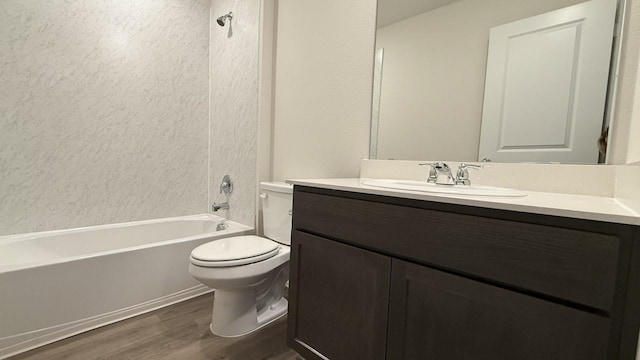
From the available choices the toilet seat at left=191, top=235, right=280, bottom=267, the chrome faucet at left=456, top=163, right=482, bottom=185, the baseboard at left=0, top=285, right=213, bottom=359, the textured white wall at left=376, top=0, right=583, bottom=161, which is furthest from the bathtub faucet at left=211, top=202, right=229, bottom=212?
the chrome faucet at left=456, top=163, right=482, bottom=185

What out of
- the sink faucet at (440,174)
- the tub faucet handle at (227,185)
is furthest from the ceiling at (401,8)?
the tub faucet handle at (227,185)

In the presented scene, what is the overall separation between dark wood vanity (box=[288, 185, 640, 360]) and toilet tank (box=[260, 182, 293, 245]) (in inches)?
19.9

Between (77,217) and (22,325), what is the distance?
83cm

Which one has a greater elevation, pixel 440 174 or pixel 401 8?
pixel 401 8

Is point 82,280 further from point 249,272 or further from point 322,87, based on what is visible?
point 322,87

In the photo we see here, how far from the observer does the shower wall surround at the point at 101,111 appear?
1.71m

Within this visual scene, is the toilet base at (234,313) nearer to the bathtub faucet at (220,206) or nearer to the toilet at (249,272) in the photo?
the toilet at (249,272)

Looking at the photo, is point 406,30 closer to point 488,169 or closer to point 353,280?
point 488,169

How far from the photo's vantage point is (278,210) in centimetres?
172

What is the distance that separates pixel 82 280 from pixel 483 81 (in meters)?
2.18

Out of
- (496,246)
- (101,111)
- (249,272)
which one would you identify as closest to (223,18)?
(101,111)

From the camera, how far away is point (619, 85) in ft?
2.91

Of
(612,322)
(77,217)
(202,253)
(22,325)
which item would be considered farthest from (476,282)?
(77,217)

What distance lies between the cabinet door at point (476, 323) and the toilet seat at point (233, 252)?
0.76m
